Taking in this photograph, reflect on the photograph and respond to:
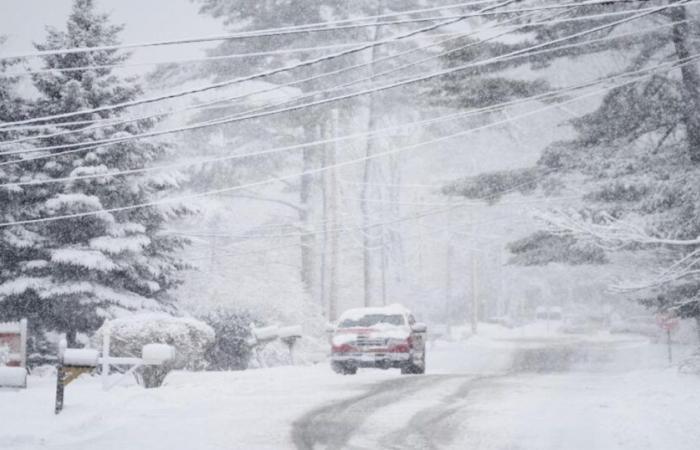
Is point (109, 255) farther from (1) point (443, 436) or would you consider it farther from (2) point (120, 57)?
(1) point (443, 436)

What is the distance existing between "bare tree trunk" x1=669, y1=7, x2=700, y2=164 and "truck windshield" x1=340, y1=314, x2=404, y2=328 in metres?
8.00

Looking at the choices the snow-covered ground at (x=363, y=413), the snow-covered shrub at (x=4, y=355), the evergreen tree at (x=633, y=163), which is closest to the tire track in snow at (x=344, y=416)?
the snow-covered ground at (x=363, y=413)

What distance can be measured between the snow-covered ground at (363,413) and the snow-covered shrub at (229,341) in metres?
4.17

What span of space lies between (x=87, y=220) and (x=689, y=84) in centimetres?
1620

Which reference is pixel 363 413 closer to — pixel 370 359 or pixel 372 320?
pixel 370 359

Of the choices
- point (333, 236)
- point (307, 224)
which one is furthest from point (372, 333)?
point (307, 224)

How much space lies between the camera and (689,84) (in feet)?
60.6

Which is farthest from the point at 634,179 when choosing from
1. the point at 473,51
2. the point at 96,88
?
the point at 96,88

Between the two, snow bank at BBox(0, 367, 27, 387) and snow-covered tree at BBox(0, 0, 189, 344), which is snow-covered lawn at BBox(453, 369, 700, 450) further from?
snow-covered tree at BBox(0, 0, 189, 344)

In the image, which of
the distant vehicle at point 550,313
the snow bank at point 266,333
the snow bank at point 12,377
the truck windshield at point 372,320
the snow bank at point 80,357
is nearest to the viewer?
the snow bank at point 80,357

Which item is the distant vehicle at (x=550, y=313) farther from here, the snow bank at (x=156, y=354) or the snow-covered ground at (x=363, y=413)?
the snow bank at (x=156, y=354)

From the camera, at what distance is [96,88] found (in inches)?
875

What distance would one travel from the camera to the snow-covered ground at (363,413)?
8.56m

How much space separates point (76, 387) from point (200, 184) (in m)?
21.8
